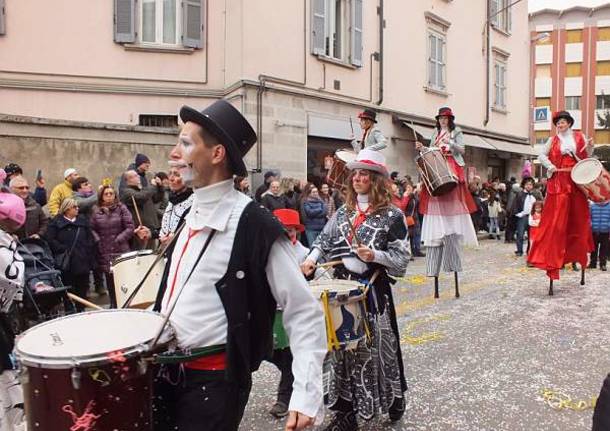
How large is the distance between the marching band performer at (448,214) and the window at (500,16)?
16.2 metres

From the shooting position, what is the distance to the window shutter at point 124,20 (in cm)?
1223

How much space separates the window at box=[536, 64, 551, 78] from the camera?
50188 millimetres

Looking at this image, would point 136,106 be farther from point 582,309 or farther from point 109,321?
point 109,321

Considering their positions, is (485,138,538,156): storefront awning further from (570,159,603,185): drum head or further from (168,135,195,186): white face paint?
(168,135,195,186): white face paint

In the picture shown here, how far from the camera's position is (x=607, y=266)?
36.5ft

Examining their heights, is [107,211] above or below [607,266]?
above

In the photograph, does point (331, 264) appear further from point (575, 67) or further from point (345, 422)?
point (575, 67)

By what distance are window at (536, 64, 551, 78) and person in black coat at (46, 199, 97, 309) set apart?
1997 inches

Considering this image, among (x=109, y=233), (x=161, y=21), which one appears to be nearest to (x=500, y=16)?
(x=161, y=21)

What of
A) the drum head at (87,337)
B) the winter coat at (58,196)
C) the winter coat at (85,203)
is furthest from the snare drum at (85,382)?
the winter coat at (58,196)

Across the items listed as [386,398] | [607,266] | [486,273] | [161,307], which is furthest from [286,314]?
[607,266]

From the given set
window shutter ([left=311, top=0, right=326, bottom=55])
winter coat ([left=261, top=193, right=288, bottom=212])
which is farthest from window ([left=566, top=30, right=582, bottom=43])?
winter coat ([left=261, top=193, right=288, bottom=212])

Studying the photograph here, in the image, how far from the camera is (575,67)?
4922cm

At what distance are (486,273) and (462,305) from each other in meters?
3.09
